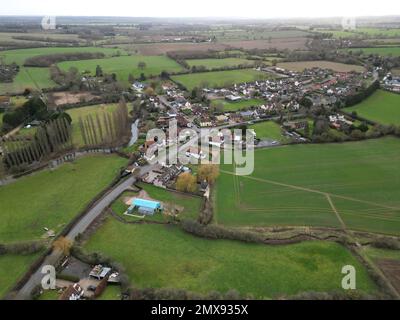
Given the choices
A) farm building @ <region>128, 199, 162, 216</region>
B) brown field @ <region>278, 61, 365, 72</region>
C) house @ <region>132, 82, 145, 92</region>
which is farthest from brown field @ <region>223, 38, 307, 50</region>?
farm building @ <region>128, 199, 162, 216</region>

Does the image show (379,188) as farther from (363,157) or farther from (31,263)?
(31,263)

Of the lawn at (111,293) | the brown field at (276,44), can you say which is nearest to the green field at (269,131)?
the lawn at (111,293)

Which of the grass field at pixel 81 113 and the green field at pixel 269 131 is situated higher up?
the grass field at pixel 81 113

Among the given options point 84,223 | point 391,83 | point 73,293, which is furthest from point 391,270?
point 391,83

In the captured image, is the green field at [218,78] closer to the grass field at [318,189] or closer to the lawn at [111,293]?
the grass field at [318,189]

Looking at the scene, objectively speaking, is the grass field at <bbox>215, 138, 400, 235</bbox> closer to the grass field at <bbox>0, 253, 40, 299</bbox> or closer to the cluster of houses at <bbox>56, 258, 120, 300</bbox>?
the cluster of houses at <bbox>56, 258, 120, 300</bbox>

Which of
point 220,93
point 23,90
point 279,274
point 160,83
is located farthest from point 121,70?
point 279,274

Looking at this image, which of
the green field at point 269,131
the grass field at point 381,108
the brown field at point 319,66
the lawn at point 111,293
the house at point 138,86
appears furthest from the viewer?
the brown field at point 319,66

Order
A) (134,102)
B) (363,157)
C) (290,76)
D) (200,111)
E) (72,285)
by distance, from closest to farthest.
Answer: (72,285), (363,157), (200,111), (134,102), (290,76)
